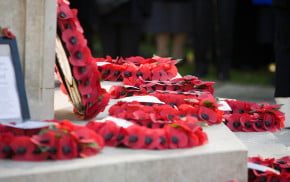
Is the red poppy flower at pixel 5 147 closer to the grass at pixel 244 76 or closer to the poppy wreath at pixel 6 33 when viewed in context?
the poppy wreath at pixel 6 33

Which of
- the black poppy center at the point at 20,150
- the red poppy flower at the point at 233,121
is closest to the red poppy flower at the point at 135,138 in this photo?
the black poppy center at the point at 20,150

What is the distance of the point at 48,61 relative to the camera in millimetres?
3197

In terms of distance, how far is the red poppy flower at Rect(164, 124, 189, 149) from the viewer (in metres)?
2.79

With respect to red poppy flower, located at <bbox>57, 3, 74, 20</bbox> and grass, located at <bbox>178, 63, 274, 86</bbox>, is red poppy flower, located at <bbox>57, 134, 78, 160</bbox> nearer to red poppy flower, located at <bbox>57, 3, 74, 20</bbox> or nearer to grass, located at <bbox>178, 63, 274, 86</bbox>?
red poppy flower, located at <bbox>57, 3, 74, 20</bbox>

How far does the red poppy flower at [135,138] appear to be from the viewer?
277 centimetres

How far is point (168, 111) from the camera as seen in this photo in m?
3.25

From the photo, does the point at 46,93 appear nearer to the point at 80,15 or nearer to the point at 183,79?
the point at 183,79

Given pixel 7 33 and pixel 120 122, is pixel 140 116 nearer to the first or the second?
pixel 120 122

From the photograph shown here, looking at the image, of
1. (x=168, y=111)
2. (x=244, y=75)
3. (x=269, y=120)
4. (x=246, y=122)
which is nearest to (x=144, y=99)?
(x=168, y=111)

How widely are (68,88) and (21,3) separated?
50cm

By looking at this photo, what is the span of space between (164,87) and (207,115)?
0.74m

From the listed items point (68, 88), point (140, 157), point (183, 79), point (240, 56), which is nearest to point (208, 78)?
point (240, 56)

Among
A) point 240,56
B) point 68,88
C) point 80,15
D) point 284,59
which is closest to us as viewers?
point 68,88

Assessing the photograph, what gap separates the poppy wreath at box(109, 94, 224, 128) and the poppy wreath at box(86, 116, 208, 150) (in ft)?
0.60
